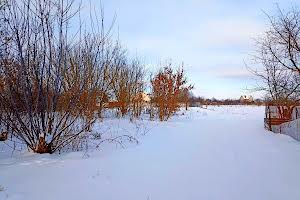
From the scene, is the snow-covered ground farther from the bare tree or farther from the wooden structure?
the wooden structure

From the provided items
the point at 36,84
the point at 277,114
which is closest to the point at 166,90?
the point at 277,114

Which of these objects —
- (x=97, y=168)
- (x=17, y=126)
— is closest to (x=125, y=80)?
(x=17, y=126)

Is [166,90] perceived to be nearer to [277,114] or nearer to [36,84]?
[277,114]

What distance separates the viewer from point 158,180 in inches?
207

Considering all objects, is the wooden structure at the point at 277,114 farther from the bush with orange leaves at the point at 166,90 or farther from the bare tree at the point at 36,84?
the bare tree at the point at 36,84

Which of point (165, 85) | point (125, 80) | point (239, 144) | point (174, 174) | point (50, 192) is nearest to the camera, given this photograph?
point (50, 192)

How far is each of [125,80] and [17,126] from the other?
11907 millimetres

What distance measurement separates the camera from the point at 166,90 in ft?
67.6

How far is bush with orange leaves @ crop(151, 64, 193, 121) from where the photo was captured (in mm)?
19984

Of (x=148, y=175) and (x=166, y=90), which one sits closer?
(x=148, y=175)

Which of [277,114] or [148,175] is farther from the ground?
[277,114]

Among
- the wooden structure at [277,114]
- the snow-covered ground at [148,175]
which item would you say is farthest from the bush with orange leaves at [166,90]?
the snow-covered ground at [148,175]

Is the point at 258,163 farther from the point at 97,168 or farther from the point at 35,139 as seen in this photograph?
the point at 35,139

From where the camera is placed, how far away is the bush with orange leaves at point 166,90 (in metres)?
20.0
